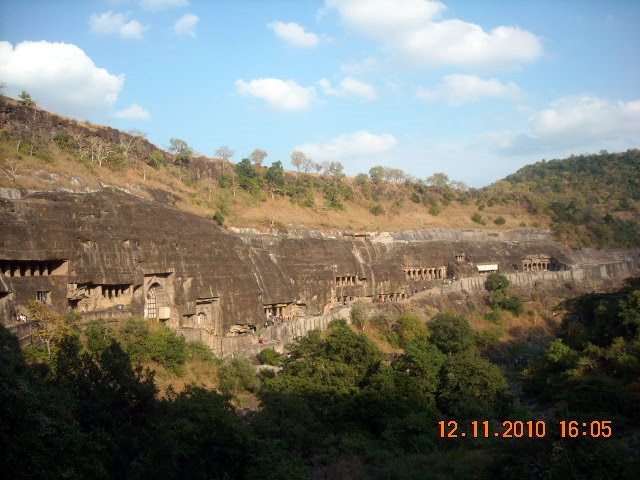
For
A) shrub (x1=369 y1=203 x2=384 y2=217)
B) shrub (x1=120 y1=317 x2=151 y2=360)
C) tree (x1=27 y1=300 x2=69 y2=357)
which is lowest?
shrub (x1=120 y1=317 x2=151 y2=360)

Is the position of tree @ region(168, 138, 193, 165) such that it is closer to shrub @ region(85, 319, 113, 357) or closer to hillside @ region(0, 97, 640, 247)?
hillside @ region(0, 97, 640, 247)

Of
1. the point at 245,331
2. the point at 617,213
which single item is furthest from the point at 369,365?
the point at 617,213

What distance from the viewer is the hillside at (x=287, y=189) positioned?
36.8m

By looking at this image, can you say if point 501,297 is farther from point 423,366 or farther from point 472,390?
point 472,390

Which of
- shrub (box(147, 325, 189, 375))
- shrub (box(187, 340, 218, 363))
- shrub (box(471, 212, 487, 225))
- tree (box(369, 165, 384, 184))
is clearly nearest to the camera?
shrub (box(147, 325, 189, 375))

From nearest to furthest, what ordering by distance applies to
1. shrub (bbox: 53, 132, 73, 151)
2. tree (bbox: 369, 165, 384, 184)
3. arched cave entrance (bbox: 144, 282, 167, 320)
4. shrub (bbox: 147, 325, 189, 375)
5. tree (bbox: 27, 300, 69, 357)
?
tree (bbox: 27, 300, 69, 357) < shrub (bbox: 147, 325, 189, 375) < arched cave entrance (bbox: 144, 282, 167, 320) < shrub (bbox: 53, 132, 73, 151) < tree (bbox: 369, 165, 384, 184)

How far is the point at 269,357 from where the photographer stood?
87.5 ft

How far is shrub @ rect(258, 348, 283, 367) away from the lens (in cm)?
2648

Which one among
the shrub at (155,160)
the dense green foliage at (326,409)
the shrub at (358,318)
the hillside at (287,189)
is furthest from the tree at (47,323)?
the shrub at (155,160)

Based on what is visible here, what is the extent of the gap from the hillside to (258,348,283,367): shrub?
12.9 m

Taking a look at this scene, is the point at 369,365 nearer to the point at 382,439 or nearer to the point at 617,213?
the point at 382,439
